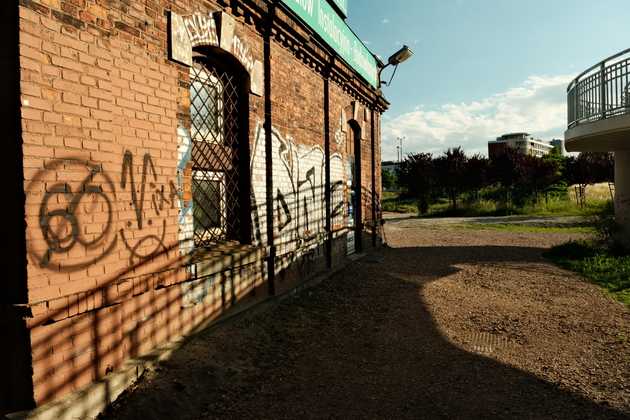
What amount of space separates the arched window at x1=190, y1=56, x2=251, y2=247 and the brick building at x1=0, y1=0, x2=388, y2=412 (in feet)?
0.06

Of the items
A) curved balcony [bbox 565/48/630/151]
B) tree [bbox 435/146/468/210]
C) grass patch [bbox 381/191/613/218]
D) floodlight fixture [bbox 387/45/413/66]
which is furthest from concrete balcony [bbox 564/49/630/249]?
tree [bbox 435/146/468/210]

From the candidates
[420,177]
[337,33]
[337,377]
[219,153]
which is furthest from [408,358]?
[420,177]

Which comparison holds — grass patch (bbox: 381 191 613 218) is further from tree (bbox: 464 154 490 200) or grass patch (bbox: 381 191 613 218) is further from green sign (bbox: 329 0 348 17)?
→ green sign (bbox: 329 0 348 17)

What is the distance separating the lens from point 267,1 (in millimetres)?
5434

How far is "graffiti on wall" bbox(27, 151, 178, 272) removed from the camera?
9.32ft

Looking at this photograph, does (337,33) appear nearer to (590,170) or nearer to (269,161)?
(269,161)

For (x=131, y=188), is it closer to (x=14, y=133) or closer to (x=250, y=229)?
(x=14, y=133)

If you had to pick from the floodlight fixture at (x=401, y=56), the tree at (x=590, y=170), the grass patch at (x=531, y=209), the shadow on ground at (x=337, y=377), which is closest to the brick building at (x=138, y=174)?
the shadow on ground at (x=337, y=377)

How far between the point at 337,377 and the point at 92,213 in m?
2.53

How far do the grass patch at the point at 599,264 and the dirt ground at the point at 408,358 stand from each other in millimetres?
410

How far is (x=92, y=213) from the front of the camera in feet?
10.4

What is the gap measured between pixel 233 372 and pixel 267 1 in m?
4.43

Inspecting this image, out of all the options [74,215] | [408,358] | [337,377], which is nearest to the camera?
[74,215]

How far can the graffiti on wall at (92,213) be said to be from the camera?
284 cm
